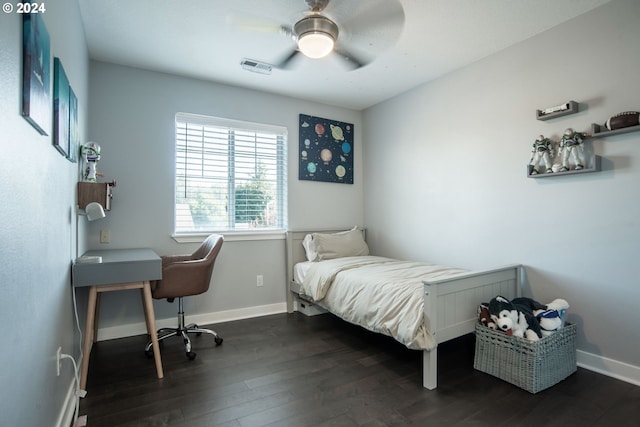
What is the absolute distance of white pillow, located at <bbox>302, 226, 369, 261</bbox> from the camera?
12.2ft

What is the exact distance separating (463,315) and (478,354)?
0.31 m

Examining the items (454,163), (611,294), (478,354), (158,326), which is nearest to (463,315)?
(478,354)

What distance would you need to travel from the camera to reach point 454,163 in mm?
3381

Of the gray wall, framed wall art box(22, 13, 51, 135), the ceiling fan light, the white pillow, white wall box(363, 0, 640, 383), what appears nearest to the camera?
the gray wall

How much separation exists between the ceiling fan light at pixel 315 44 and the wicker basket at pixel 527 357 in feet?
7.09

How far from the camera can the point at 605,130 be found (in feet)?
7.50

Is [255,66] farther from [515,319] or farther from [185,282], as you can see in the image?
[515,319]

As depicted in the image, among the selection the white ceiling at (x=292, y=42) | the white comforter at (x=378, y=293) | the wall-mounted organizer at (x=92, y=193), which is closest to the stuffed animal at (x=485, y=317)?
the white comforter at (x=378, y=293)

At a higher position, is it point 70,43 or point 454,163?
point 70,43

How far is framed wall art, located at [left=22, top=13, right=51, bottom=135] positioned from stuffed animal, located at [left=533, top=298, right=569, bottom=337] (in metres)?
2.92

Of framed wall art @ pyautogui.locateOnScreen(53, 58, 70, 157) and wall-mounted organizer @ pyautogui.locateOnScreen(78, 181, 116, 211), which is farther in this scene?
wall-mounted organizer @ pyautogui.locateOnScreen(78, 181, 116, 211)

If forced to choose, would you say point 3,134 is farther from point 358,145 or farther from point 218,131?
point 358,145

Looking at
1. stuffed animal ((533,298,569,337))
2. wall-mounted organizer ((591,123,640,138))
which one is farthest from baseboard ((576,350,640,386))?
wall-mounted organizer ((591,123,640,138))

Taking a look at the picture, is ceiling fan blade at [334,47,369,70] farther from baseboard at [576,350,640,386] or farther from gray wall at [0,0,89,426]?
baseboard at [576,350,640,386]
